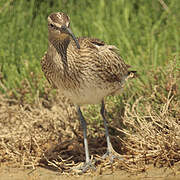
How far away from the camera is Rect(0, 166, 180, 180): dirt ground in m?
5.31

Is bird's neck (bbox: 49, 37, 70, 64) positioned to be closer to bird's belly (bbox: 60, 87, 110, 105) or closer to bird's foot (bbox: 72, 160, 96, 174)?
bird's belly (bbox: 60, 87, 110, 105)

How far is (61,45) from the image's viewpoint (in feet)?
17.3

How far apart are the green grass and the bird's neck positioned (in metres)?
1.41

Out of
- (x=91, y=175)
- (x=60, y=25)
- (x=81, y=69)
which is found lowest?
(x=91, y=175)

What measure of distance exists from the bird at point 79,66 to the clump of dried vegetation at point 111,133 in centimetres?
35

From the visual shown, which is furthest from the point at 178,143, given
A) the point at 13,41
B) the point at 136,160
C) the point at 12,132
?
the point at 13,41

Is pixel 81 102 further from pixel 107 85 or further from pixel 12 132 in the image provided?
pixel 12 132

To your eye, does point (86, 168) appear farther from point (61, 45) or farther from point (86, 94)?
point (61, 45)

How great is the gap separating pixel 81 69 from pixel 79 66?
4 centimetres

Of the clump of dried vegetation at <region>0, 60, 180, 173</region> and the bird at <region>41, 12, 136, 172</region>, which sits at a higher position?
the bird at <region>41, 12, 136, 172</region>

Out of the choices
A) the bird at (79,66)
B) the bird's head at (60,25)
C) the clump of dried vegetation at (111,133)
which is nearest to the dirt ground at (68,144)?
the clump of dried vegetation at (111,133)

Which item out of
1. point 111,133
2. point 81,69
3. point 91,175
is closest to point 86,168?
point 91,175

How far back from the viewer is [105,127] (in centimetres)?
584

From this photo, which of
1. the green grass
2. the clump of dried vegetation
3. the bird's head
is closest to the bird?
the bird's head
